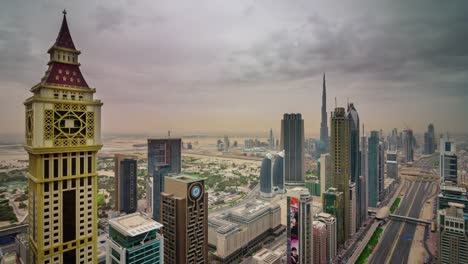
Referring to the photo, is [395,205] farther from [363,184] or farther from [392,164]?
[392,164]

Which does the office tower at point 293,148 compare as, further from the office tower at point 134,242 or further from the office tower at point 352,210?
the office tower at point 134,242

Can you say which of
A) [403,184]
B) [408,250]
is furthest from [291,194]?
[403,184]

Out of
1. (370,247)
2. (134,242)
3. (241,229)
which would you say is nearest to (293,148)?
(370,247)

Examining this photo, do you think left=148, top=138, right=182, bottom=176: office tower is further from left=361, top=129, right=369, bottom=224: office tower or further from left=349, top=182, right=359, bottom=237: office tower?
left=361, top=129, right=369, bottom=224: office tower

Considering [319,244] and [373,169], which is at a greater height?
[373,169]

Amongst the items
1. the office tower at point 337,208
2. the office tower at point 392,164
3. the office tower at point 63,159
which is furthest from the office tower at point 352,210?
the office tower at point 392,164
